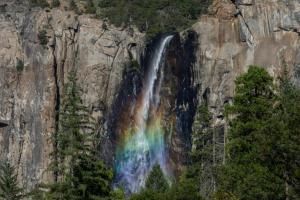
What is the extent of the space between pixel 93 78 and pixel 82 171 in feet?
157

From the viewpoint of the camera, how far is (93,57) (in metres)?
89.8

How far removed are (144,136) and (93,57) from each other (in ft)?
36.2

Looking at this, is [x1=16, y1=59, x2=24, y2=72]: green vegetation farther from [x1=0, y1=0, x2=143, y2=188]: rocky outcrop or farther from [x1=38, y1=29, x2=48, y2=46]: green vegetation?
[x1=38, y1=29, x2=48, y2=46]: green vegetation

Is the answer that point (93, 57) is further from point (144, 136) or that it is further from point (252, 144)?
point (252, 144)

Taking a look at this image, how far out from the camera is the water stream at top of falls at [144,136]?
86500 mm

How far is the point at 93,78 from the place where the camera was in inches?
3506

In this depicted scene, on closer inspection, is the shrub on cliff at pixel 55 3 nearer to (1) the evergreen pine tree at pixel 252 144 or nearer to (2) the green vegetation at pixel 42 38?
(2) the green vegetation at pixel 42 38

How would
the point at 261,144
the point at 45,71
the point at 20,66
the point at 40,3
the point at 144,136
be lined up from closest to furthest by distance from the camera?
the point at 261,144 < the point at 144,136 < the point at 45,71 < the point at 20,66 < the point at 40,3

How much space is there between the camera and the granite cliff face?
85.8m

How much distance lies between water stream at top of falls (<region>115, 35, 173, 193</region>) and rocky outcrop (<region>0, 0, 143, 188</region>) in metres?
3.17

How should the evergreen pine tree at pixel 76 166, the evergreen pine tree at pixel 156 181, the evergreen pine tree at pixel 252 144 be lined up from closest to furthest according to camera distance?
1. the evergreen pine tree at pixel 252 144
2. the evergreen pine tree at pixel 76 166
3. the evergreen pine tree at pixel 156 181

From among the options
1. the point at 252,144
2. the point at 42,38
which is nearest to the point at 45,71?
the point at 42,38

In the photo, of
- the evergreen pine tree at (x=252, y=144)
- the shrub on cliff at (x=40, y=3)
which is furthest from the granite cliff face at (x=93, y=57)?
the evergreen pine tree at (x=252, y=144)

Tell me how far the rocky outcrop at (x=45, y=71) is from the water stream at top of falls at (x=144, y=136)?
3.17 m
